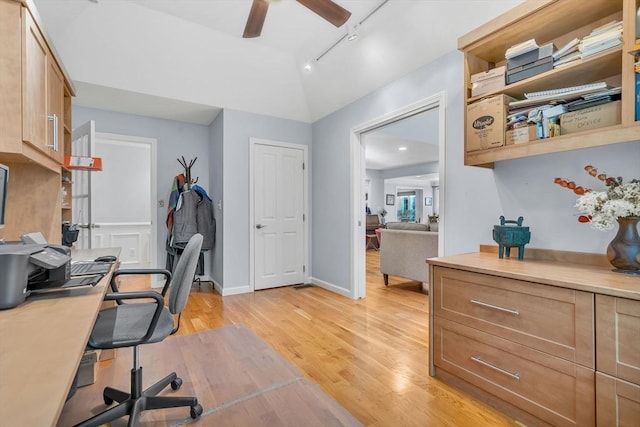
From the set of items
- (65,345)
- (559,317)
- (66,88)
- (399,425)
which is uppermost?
(66,88)

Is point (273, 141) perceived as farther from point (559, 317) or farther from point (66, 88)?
point (559, 317)

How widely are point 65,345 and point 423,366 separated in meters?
2.07

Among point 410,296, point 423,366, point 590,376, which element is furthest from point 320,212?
point 590,376

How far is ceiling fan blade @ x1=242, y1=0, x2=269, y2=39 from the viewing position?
2141 mm

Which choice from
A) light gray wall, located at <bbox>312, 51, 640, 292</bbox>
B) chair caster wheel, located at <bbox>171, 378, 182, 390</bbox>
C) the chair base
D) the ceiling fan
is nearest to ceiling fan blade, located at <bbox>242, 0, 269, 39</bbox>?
the ceiling fan

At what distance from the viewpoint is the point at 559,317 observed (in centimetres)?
135

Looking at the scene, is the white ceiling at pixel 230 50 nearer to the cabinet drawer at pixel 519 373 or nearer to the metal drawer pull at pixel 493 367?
the cabinet drawer at pixel 519 373

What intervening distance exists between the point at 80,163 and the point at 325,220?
2.73 metres

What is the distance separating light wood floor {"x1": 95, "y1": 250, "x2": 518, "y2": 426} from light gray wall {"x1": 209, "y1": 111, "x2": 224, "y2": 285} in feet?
1.30

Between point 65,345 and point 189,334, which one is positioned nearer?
point 65,345

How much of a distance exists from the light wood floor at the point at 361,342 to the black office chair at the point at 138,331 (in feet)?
2.97

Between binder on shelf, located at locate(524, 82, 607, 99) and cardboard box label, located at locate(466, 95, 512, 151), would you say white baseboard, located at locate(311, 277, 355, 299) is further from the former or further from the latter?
binder on shelf, located at locate(524, 82, 607, 99)

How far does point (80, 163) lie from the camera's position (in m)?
2.44

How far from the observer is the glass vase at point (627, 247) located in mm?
1412
